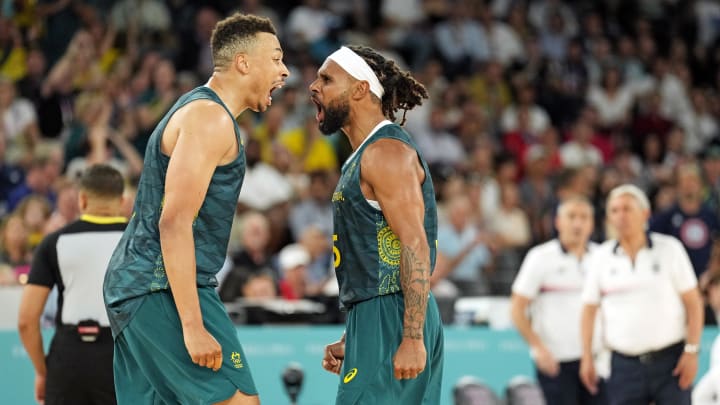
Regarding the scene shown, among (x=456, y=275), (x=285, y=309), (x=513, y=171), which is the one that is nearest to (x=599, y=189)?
(x=513, y=171)

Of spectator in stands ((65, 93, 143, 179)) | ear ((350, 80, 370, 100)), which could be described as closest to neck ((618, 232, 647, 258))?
ear ((350, 80, 370, 100))

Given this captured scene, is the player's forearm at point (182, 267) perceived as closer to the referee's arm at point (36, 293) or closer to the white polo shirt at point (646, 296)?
the referee's arm at point (36, 293)

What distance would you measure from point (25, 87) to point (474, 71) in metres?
6.50

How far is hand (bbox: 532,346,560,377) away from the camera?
9492 mm

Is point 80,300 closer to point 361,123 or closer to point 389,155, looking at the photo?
point 361,123

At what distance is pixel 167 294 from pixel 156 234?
0.25 m

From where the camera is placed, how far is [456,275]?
13312 millimetres

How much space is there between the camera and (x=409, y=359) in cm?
519

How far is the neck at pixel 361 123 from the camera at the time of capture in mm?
5621

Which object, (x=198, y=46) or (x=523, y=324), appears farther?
(x=198, y=46)

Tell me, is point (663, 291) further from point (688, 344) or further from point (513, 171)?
point (513, 171)

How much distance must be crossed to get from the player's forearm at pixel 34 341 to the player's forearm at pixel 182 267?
2.42 metres

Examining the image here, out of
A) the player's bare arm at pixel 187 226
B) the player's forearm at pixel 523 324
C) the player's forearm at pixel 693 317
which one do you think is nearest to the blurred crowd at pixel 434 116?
the player's forearm at pixel 523 324

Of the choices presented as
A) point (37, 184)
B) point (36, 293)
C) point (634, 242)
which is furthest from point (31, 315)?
point (37, 184)
